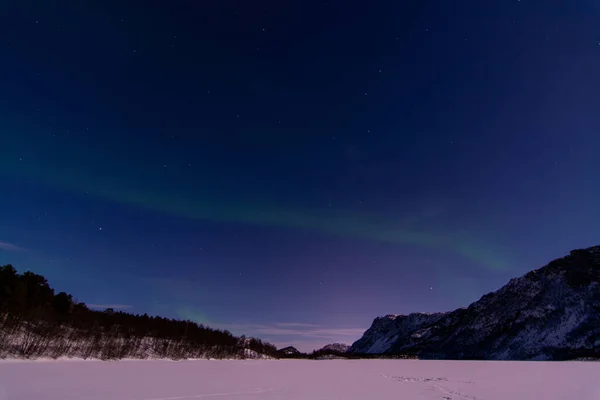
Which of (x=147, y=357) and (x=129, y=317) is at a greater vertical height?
(x=129, y=317)

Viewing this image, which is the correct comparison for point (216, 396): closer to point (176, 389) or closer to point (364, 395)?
point (176, 389)

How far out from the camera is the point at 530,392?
1789 cm

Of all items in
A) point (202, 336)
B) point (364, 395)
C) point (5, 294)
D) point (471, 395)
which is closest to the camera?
point (364, 395)

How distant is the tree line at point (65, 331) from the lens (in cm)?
2916

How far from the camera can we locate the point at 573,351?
188 meters

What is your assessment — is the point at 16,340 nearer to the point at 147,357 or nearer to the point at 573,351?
the point at 147,357

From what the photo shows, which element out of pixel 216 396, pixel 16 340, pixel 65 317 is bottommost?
pixel 216 396

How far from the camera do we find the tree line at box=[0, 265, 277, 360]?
95.7ft

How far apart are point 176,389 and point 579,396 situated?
1733cm

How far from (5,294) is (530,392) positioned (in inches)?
1969

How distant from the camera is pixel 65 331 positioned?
40.9 metres

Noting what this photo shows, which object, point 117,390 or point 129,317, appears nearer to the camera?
point 117,390

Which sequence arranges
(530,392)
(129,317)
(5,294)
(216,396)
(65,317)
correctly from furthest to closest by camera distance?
1. (129,317)
2. (65,317)
3. (5,294)
4. (530,392)
5. (216,396)

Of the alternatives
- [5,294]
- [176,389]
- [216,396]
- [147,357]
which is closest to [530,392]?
[216,396]
